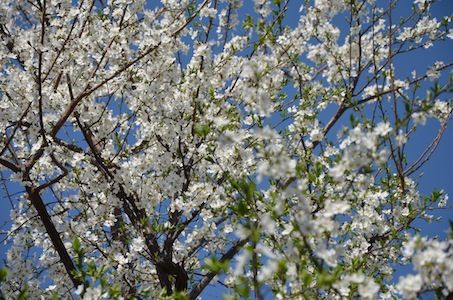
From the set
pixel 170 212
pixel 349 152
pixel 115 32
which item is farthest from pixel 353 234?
pixel 115 32

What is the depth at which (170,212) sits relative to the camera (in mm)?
5113

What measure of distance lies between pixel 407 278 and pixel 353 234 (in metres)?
2.47

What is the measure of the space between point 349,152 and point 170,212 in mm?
2964

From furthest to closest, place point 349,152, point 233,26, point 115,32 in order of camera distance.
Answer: point 233,26, point 115,32, point 349,152

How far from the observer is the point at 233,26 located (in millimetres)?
5656

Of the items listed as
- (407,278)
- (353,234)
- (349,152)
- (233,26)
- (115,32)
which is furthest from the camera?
(233,26)

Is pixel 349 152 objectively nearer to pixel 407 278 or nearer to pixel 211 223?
pixel 407 278

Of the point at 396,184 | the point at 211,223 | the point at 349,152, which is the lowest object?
the point at 349,152

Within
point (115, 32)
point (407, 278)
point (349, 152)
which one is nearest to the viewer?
point (407, 278)

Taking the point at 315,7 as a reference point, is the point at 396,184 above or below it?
below

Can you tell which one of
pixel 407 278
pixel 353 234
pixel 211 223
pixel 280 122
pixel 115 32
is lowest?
pixel 407 278

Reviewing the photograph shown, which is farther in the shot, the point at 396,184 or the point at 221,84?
the point at 221,84

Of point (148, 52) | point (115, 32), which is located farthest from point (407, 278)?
point (115, 32)

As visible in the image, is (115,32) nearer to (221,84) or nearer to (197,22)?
(197,22)
